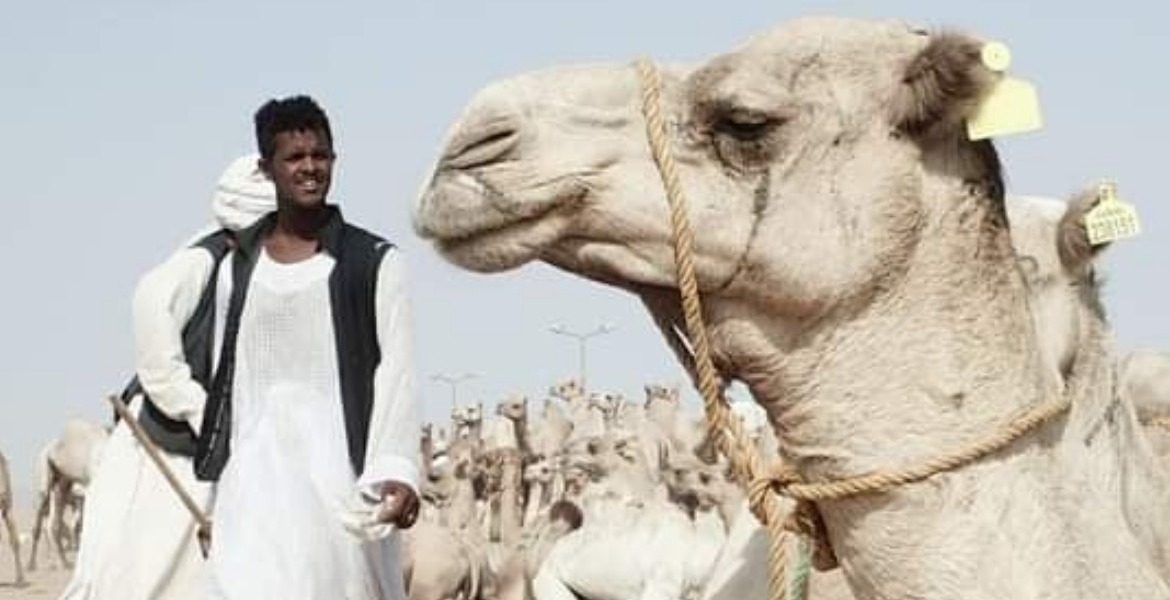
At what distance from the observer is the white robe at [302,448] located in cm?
559

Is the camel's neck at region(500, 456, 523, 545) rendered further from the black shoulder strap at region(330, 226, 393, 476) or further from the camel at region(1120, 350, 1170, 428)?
the black shoulder strap at region(330, 226, 393, 476)

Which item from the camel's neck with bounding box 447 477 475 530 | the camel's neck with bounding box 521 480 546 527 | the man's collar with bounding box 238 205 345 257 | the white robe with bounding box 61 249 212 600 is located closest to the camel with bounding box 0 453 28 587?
the camel's neck with bounding box 447 477 475 530

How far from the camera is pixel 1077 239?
4.32 meters

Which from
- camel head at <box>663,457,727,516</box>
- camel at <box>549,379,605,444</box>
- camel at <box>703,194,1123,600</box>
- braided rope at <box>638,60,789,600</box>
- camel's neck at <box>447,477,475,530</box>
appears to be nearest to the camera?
braided rope at <box>638,60,789,600</box>

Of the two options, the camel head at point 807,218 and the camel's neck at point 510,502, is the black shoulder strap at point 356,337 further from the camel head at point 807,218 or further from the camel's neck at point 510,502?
the camel's neck at point 510,502

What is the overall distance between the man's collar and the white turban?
2.99 ft

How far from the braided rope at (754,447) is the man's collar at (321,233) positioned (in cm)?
205

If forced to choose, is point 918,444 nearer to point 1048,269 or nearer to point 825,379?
point 825,379

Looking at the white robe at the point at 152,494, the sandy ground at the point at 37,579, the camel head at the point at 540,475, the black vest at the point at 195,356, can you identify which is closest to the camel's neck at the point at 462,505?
the camel head at the point at 540,475

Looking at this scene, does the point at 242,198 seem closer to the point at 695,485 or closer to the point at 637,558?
the point at 637,558

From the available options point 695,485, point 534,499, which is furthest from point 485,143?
point 534,499

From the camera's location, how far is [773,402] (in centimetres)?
369

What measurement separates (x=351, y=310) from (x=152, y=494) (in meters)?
1.50

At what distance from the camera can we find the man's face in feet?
18.8
